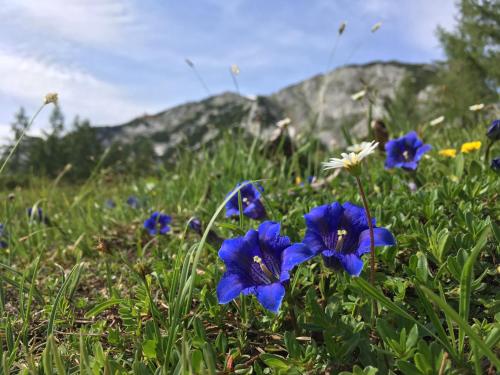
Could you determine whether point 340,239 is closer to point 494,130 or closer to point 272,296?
point 272,296

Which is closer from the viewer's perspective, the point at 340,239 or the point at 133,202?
the point at 340,239

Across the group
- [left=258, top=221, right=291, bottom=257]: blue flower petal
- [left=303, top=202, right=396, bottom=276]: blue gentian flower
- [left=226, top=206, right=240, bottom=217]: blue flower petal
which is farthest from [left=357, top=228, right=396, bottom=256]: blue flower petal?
[left=226, top=206, right=240, bottom=217]: blue flower petal

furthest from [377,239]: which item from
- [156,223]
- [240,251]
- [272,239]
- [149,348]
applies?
[156,223]

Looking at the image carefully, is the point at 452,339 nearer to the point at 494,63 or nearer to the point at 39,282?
the point at 39,282

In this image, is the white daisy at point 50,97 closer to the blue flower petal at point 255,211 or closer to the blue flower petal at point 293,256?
the blue flower petal at point 255,211

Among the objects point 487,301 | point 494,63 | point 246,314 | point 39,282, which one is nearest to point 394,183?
point 487,301

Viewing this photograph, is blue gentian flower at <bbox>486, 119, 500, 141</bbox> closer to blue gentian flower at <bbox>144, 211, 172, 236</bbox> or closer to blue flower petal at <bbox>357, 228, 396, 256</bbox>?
blue flower petal at <bbox>357, 228, 396, 256</bbox>
